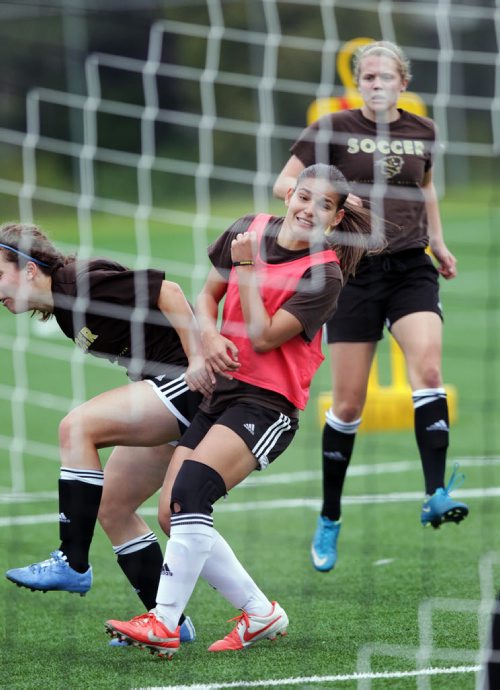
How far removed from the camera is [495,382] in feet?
39.3

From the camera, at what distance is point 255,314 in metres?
4.43

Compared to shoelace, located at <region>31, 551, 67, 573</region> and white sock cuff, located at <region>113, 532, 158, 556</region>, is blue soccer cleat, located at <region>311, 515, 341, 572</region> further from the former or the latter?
shoelace, located at <region>31, 551, 67, 573</region>

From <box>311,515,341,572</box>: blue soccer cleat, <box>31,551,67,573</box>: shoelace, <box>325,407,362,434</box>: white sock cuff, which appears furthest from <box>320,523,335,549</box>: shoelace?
<box>31,551,67,573</box>: shoelace

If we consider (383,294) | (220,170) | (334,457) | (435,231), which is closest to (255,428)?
(383,294)

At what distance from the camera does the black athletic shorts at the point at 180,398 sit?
15.5ft

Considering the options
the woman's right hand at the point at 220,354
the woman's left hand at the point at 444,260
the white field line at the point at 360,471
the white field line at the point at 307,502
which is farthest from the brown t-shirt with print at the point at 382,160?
the white field line at the point at 360,471

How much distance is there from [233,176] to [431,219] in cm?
1235

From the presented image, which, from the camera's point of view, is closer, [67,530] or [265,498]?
[67,530]

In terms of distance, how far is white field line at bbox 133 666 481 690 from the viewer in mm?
4266

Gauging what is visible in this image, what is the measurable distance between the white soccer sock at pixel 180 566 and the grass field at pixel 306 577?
0.78 feet

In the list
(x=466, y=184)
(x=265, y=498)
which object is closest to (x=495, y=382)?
(x=265, y=498)

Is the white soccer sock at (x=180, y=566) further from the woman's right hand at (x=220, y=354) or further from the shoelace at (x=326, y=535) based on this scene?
the shoelace at (x=326, y=535)

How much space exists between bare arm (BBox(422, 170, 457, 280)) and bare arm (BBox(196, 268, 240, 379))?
1.45 m

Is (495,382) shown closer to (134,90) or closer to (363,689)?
(134,90)
